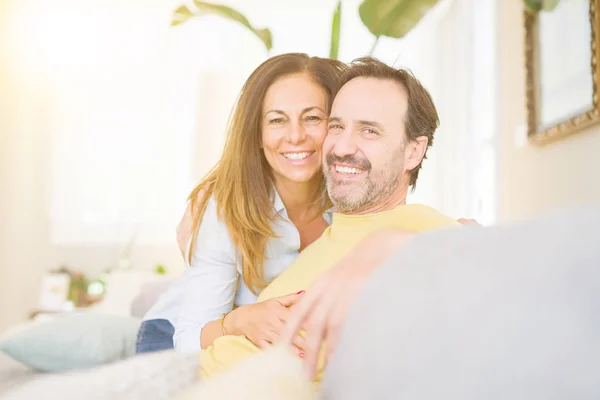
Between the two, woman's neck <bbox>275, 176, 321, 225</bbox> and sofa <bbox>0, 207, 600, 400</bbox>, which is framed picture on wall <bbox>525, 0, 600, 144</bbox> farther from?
sofa <bbox>0, 207, 600, 400</bbox>

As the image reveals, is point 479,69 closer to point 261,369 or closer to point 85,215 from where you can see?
point 85,215

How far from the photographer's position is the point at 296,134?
105 centimetres

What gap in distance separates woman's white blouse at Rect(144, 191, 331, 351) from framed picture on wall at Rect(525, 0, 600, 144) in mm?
861

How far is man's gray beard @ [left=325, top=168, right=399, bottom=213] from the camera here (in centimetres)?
93

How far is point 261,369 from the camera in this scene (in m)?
0.36

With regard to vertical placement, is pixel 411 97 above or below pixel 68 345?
above

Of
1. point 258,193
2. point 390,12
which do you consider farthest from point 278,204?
point 390,12

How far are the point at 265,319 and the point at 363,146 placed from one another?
32cm

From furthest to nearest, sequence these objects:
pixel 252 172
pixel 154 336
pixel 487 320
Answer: pixel 154 336
pixel 252 172
pixel 487 320

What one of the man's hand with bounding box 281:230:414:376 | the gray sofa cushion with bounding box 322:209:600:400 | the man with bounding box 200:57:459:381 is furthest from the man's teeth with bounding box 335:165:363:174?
the gray sofa cushion with bounding box 322:209:600:400

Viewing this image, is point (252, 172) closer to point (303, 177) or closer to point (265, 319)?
point (303, 177)

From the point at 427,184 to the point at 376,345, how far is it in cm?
359

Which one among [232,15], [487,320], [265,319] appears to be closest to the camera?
[487,320]

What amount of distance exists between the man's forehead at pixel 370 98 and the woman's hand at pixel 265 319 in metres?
0.31
